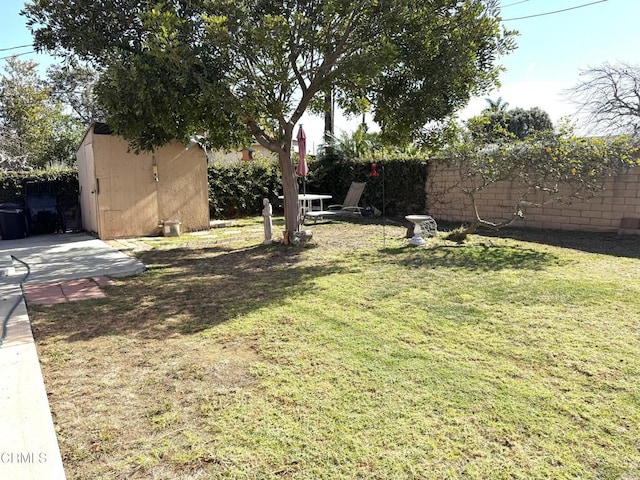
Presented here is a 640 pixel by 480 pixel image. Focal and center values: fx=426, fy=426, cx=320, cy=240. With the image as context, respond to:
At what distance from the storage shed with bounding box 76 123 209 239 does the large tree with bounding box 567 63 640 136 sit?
1364 centimetres

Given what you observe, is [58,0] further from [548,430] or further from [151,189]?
[548,430]

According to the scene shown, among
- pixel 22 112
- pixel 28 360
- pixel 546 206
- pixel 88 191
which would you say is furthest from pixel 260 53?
pixel 22 112

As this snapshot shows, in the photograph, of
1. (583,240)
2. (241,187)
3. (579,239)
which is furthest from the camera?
(241,187)

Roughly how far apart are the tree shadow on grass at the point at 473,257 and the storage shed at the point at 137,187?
5.92 meters

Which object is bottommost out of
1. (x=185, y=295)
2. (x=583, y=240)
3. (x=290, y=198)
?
(x=185, y=295)

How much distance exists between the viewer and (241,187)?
1483 centimetres

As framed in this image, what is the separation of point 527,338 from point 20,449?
147 inches

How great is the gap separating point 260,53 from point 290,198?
3114 mm

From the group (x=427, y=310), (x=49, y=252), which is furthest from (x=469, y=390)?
(x=49, y=252)

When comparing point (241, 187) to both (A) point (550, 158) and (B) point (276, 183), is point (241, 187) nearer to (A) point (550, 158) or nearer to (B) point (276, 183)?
(B) point (276, 183)

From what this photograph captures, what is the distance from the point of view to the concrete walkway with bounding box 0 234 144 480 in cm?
220

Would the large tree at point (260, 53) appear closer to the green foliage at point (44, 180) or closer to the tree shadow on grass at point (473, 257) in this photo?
the tree shadow on grass at point (473, 257)

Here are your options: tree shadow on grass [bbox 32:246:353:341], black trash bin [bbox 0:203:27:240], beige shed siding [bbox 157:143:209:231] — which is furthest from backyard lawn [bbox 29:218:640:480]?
black trash bin [bbox 0:203:27:240]

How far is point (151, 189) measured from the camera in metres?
10.7
